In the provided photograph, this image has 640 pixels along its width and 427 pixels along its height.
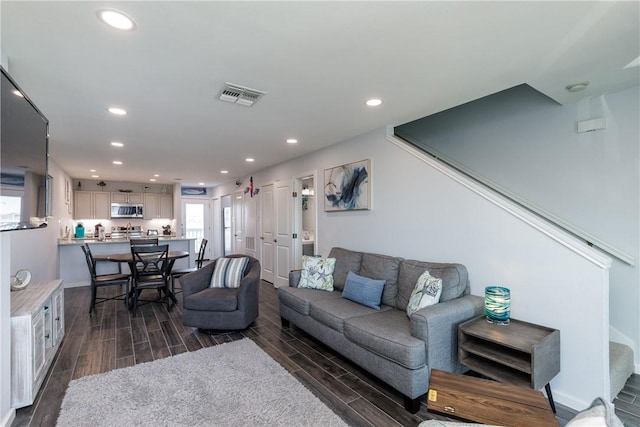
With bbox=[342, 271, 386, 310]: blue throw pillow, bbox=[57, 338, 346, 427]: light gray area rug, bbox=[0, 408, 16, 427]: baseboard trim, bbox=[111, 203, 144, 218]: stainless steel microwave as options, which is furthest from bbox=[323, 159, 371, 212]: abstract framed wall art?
bbox=[111, 203, 144, 218]: stainless steel microwave

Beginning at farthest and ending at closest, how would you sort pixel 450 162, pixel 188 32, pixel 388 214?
pixel 450 162 < pixel 388 214 < pixel 188 32

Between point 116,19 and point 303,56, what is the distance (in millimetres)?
1078

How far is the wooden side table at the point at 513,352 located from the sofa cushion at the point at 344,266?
1.51m

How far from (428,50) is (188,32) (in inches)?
59.7

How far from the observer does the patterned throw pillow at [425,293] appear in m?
2.49

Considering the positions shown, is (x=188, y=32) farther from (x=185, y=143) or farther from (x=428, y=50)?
(x=185, y=143)

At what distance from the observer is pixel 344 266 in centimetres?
375

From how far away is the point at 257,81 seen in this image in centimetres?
238

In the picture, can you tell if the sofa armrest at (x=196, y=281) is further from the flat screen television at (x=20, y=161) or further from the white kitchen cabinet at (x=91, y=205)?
the white kitchen cabinet at (x=91, y=205)

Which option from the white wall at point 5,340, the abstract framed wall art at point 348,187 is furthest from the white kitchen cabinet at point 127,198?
the white wall at point 5,340

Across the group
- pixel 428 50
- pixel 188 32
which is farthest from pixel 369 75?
pixel 188 32

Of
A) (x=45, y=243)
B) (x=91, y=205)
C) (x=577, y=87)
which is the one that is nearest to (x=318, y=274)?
(x=577, y=87)

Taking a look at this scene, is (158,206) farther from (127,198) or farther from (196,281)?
(196,281)

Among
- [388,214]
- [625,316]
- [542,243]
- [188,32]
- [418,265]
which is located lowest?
[625,316]
